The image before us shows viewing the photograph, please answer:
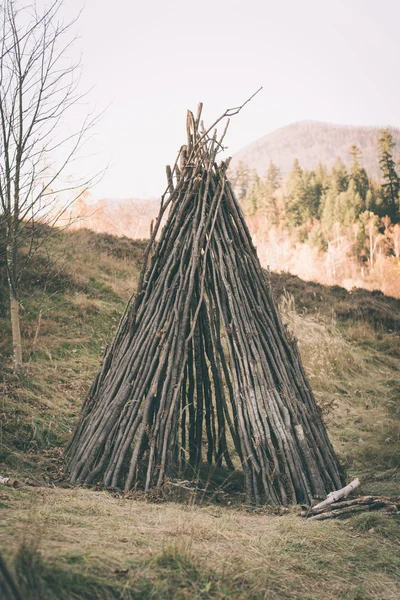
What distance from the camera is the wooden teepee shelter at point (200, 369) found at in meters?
3.43

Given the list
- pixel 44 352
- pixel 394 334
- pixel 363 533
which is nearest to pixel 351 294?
pixel 394 334

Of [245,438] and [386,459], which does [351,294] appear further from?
[245,438]

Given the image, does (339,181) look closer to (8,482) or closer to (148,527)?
(8,482)

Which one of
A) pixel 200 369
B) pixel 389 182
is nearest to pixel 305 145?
pixel 389 182

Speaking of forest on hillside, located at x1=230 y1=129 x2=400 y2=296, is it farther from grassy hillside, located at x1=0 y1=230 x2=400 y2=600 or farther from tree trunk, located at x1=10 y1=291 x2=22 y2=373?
tree trunk, located at x1=10 y1=291 x2=22 y2=373

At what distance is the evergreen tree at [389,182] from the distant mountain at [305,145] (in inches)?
2083

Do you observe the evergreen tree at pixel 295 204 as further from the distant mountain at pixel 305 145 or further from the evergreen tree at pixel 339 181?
the distant mountain at pixel 305 145

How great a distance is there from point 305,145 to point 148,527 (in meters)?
102

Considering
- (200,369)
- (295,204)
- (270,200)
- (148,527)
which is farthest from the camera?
(270,200)

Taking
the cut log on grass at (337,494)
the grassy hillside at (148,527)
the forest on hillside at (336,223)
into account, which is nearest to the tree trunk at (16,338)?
→ the grassy hillside at (148,527)

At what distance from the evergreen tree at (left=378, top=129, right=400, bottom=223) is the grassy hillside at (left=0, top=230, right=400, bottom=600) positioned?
2572 centimetres

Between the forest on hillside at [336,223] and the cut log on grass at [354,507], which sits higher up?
→ the forest on hillside at [336,223]

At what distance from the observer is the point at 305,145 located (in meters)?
97.8

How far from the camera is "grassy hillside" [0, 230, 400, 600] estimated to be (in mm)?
1862
